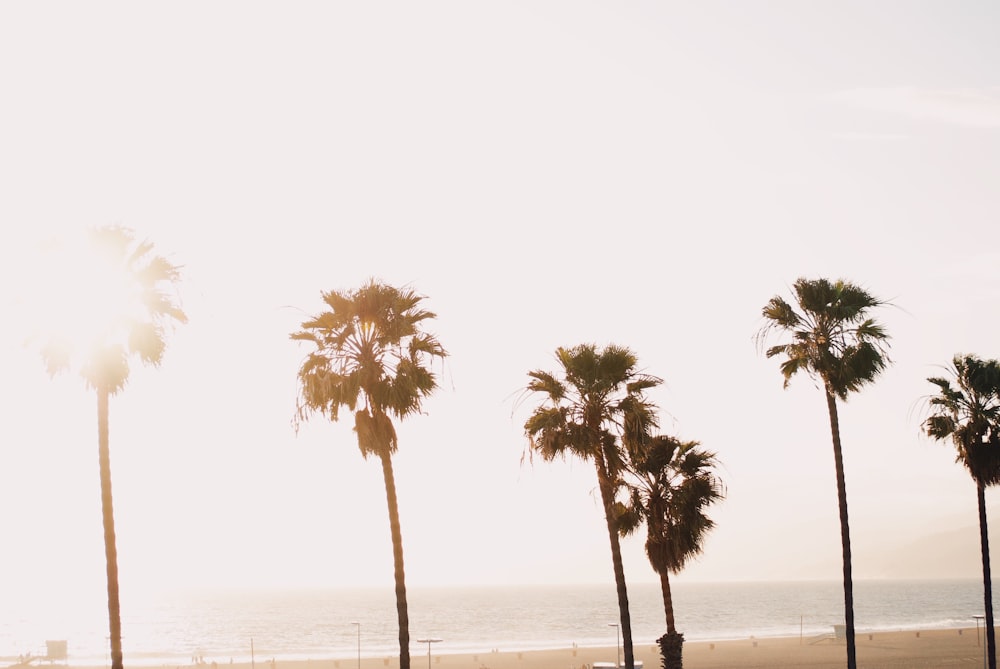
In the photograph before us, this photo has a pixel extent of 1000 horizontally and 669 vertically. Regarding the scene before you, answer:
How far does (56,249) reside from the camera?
27.7 meters

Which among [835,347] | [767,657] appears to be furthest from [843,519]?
[767,657]

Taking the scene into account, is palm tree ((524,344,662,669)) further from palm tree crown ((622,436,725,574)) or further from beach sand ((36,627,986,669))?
beach sand ((36,627,986,669))

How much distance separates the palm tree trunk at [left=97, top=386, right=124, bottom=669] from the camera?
26609mm

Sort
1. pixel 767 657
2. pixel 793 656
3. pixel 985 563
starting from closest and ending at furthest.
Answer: pixel 985 563 → pixel 767 657 → pixel 793 656

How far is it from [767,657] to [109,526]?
72.5m

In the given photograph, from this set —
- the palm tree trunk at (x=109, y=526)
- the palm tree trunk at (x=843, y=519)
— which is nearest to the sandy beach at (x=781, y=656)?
the palm tree trunk at (x=843, y=519)

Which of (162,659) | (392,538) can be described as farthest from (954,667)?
(162,659)

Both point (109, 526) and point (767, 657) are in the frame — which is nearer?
point (109, 526)

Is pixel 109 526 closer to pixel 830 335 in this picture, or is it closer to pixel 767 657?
pixel 830 335

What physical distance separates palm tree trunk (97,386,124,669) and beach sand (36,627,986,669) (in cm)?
4790

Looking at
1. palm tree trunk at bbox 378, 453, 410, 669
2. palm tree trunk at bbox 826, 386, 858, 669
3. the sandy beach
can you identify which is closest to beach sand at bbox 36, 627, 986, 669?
the sandy beach

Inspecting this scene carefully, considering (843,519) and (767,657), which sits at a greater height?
(843,519)

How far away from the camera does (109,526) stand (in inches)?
1069

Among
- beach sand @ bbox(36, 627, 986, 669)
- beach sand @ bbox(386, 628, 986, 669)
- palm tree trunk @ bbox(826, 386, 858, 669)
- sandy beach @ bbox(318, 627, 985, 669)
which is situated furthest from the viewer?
beach sand @ bbox(36, 627, 986, 669)
